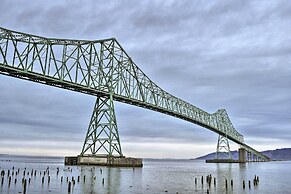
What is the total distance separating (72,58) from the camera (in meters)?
71.3

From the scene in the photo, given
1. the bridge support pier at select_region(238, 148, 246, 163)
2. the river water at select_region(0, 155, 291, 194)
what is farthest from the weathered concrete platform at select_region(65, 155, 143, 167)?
the bridge support pier at select_region(238, 148, 246, 163)

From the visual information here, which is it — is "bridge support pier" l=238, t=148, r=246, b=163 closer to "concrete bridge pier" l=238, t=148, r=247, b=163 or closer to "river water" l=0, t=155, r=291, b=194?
"concrete bridge pier" l=238, t=148, r=247, b=163

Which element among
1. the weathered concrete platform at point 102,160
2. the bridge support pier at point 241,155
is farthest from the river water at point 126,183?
the bridge support pier at point 241,155

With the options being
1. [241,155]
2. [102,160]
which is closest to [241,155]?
[241,155]

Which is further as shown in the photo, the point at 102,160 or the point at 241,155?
the point at 241,155

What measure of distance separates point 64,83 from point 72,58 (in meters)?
6.63

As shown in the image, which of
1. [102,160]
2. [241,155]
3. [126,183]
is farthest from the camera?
[241,155]

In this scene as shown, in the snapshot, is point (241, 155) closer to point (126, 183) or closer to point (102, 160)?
point (102, 160)

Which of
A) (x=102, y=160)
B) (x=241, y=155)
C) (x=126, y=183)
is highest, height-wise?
(x=241, y=155)

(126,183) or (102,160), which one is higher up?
(102,160)

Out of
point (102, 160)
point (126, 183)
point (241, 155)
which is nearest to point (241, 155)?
point (241, 155)

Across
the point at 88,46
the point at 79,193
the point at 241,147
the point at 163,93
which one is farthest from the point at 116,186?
the point at 241,147

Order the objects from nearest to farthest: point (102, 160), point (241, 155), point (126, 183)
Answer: point (126, 183), point (102, 160), point (241, 155)

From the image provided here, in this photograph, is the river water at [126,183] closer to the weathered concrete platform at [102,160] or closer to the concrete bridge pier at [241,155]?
the weathered concrete platform at [102,160]
